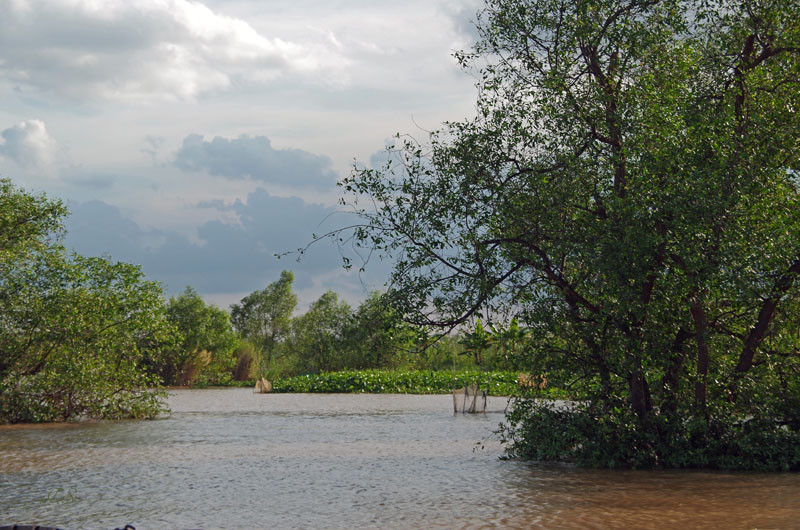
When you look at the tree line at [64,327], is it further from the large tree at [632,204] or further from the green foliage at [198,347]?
the green foliage at [198,347]

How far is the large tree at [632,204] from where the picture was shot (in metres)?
11.0

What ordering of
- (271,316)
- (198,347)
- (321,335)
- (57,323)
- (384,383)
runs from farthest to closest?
(271,316) < (321,335) < (198,347) < (384,383) < (57,323)

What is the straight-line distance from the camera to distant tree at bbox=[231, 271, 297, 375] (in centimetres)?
5981

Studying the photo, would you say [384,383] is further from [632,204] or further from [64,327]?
[632,204]

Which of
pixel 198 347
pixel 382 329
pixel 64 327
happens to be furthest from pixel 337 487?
pixel 198 347

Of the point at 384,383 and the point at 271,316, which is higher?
the point at 271,316

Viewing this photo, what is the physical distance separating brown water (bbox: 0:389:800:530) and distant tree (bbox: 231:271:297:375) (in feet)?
133

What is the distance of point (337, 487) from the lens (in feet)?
37.5

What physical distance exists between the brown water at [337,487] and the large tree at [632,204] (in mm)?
1802

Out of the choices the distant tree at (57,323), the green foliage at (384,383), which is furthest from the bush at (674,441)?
the green foliage at (384,383)

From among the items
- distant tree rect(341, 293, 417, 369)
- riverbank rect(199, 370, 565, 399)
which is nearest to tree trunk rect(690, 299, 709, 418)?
distant tree rect(341, 293, 417, 369)

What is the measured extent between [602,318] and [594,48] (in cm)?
457

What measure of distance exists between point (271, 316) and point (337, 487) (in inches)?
1972

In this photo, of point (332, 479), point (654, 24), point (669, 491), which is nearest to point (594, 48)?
point (654, 24)
